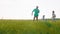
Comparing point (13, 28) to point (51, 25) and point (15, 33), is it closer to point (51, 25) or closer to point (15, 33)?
point (15, 33)

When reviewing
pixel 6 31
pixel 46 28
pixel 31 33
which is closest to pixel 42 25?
pixel 46 28

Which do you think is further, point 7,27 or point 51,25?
point 51,25

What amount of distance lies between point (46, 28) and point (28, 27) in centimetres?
100

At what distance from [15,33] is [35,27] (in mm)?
1363

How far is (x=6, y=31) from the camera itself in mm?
12086

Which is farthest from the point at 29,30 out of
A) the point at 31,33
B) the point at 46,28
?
the point at 46,28

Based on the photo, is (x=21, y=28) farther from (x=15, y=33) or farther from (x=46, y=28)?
(x=46, y=28)

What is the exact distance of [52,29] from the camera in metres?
13.0

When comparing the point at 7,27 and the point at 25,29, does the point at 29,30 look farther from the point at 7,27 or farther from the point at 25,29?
the point at 7,27

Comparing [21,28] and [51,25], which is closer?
[21,28]

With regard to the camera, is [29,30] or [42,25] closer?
[29,30]

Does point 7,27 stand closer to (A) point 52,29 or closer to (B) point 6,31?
(B) point 6,31

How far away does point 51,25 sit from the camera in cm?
1350

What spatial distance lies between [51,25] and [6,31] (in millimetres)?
2796
